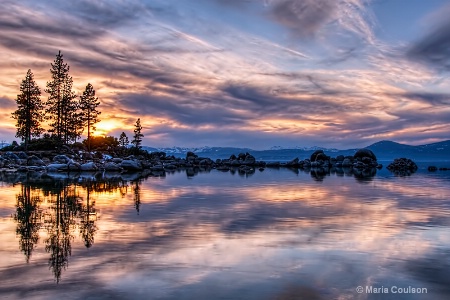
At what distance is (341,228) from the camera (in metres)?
16.7

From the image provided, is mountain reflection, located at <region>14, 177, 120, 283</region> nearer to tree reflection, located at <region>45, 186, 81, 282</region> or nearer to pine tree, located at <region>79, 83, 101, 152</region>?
tree reflection, located at <region>45, 186, 81, 282</region>

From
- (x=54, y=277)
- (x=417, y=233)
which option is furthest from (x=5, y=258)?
(x=417, y=233)

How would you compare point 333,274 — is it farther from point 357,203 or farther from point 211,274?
point 357,203

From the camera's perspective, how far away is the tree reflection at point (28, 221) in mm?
12797

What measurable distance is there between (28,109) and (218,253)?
283ft

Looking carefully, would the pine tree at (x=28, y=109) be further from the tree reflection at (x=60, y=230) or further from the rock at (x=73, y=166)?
the tree reflection at (x=60, y=230)

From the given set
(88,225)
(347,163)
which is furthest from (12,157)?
(347,163)

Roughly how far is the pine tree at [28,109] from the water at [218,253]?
233ft

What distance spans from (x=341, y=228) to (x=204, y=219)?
20.6 feet

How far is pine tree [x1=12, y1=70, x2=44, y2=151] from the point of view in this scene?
85688 millimetres

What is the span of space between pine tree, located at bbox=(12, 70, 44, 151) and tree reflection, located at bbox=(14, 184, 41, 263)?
66.9 meters

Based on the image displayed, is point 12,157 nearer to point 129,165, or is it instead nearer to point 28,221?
point 129,165

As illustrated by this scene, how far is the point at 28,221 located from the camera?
17.2 m

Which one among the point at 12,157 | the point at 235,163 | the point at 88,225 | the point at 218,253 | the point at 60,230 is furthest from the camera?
the point at 235,163
